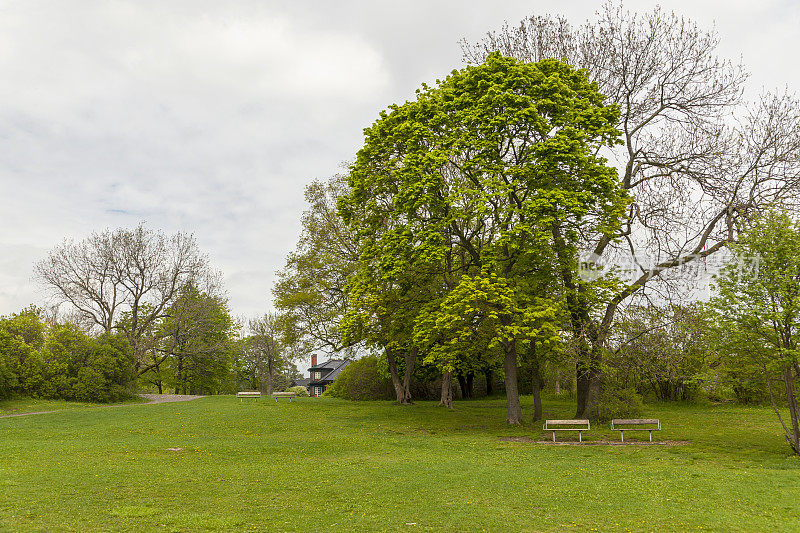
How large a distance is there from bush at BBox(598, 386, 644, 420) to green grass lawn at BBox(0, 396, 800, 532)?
205cm

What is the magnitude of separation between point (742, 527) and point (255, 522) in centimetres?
750

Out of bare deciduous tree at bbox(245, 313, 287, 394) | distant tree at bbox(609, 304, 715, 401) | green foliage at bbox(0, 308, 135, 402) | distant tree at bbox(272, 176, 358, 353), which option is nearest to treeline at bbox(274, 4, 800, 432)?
distant tree at bbox(609, 304, 715, 401)

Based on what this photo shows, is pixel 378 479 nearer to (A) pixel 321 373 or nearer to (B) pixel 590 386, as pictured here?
(B) pixel 590 386

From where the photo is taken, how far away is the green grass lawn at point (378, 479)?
28.8 feet

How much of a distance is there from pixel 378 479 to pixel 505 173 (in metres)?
13.0

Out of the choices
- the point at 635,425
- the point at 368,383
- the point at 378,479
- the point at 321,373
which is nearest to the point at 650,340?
the point at 635,425

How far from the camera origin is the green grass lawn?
8.78m

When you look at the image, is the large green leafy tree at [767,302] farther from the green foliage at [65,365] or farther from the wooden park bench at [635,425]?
the green foliage at [65,365]

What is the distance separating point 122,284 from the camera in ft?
150

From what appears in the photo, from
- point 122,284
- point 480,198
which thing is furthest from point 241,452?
point 122,284

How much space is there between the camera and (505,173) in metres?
21.4

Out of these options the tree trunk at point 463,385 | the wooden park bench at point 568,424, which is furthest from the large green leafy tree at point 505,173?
the tree trunk at point 463,385

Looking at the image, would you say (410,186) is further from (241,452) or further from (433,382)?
(433,382)

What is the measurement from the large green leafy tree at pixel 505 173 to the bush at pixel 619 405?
372cm
